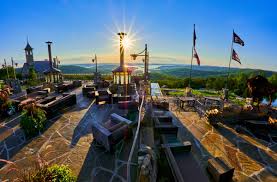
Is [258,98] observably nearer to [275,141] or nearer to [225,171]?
[275,141]

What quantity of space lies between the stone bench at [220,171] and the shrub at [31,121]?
6868 millimetres

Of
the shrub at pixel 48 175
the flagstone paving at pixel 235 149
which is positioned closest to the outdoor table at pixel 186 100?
the flagstone paving at pixel 235 149

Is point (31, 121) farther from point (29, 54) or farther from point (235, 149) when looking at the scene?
point (29, 54)

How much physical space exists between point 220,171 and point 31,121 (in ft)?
23.6

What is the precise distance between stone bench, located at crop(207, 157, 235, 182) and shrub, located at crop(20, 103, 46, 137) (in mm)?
6868

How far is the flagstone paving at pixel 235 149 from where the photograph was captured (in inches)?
182

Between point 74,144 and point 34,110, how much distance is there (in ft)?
8.32

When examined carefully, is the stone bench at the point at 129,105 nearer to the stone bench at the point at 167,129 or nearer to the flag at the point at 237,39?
the stone bench at the point at 167,129

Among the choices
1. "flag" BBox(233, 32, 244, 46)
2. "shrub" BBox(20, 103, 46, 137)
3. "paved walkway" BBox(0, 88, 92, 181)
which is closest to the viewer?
"paved walkway" BBox(0, 88, 92, 181)

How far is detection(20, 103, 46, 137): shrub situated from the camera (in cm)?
647

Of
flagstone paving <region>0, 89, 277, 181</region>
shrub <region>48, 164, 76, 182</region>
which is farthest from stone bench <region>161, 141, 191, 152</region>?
shrub <region>48, 164, 76, 182</region>

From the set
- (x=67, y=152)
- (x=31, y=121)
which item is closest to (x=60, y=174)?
(x=67, y=152)

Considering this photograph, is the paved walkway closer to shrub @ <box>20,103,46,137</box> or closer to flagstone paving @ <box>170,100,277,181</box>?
shrub @ <box>20,103,46,137</box>

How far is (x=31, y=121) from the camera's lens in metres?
6.53
